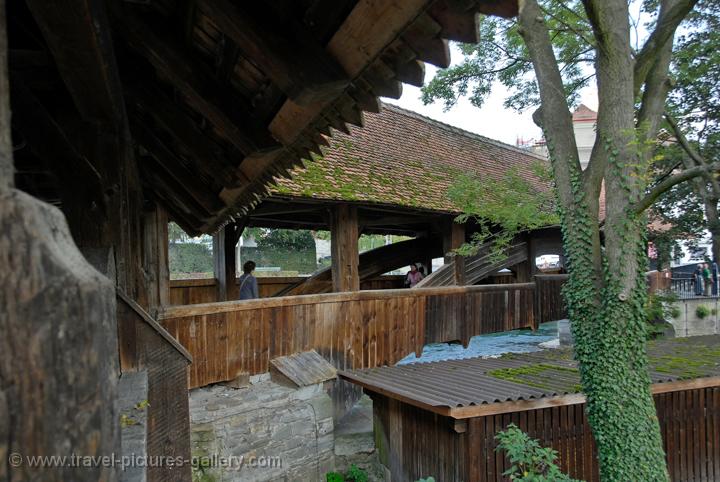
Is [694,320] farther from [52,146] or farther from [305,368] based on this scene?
[52,146]

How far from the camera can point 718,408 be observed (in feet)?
24.5

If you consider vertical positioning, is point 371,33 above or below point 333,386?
above

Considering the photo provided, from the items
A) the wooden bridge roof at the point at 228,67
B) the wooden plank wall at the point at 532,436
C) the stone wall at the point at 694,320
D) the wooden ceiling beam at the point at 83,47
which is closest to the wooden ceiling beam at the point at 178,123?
the wooden bridge roof at the point at 228,67

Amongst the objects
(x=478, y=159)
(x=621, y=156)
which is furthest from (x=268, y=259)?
(x=621, y=156)

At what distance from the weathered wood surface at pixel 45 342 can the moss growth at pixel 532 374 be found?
6790 millimetres

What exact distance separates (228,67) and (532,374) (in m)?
6.77

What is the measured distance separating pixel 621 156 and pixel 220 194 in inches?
176

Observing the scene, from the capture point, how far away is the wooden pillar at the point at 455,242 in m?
9.31

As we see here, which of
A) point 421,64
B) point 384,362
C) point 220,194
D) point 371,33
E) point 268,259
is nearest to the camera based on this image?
point 371,33

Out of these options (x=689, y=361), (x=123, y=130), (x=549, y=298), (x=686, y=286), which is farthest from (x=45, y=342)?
(x=686, y=286)

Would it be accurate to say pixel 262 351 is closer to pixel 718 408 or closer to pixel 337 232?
pixel 337 232

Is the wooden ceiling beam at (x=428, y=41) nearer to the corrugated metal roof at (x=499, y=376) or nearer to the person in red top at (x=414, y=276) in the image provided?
the corrugated metal roof at (x=499, y=376)

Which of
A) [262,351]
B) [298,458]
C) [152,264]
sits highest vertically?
[152,264]

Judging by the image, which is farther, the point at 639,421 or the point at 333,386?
the point at 333,386
